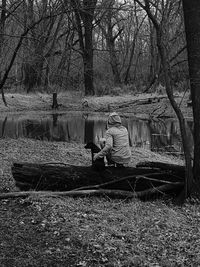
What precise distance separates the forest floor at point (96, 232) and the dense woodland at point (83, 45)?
3345 mm

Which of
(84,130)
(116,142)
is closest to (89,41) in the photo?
(84,130)

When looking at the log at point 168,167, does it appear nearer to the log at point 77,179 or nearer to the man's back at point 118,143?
the log at point 77,179

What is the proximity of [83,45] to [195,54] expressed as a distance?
27724 millimetres

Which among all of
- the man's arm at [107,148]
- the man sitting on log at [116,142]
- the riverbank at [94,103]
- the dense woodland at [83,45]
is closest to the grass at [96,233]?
the man's arm at [107,148]

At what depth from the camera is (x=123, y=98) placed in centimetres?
3500

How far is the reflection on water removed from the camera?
18.4 metres

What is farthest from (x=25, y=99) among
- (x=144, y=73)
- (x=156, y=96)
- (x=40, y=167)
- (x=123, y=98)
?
(x=40, y=167)

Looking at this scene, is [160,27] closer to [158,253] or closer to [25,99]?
[158,253]

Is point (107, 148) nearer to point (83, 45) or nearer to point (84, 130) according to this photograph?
point (84, 130)

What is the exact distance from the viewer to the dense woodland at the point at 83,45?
12.2 meters

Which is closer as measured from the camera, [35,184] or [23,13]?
[35,184]

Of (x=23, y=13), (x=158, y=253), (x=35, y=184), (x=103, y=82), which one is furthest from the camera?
(x=103, y=82)

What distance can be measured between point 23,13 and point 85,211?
960 cm

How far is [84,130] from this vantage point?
22078mm
